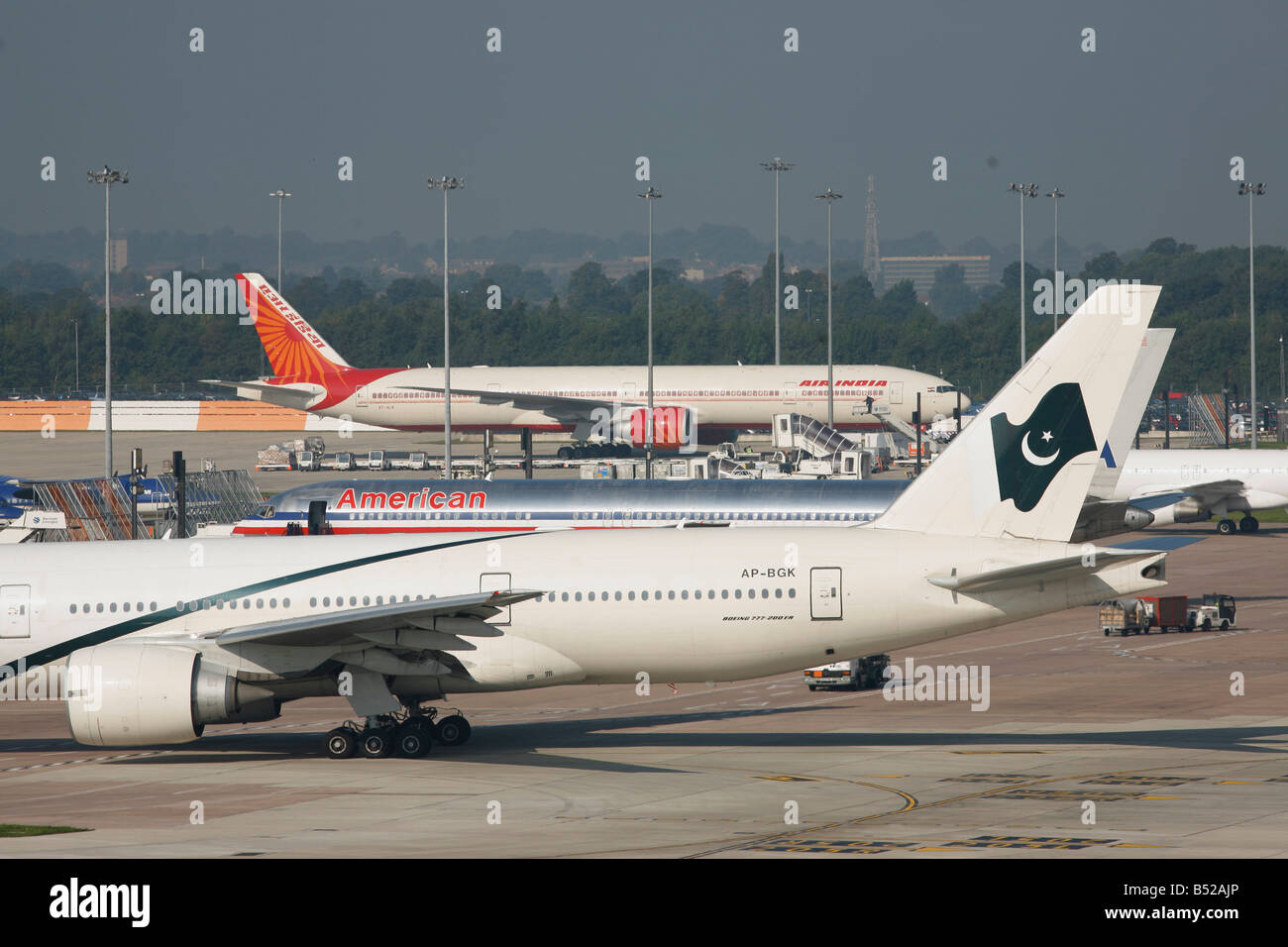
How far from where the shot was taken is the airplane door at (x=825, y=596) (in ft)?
92.8

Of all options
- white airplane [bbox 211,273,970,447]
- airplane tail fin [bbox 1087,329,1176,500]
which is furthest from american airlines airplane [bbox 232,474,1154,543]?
white airplane [bbox 211,273,970,447]

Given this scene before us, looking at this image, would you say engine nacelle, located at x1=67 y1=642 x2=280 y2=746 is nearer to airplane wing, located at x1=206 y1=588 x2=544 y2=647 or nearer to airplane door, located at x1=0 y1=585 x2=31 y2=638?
airplane wing, located at x1=206 y1=588 x2=544 y2=647

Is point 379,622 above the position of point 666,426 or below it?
below

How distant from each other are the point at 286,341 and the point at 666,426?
28.8 metres

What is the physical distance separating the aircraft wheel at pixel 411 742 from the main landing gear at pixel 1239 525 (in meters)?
60.6

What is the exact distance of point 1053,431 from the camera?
94.1 feet

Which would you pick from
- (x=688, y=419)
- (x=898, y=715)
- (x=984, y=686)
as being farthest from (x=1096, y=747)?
(x=688, y=419)

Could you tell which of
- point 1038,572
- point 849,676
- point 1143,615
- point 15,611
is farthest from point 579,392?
point 1038,572

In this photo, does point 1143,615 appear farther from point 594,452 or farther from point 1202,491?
point 594,452

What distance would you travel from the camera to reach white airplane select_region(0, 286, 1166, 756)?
27.6 metres

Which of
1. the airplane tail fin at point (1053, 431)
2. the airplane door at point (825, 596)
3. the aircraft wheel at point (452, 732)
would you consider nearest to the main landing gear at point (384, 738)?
the aircraft wheel at point (452, 732)
